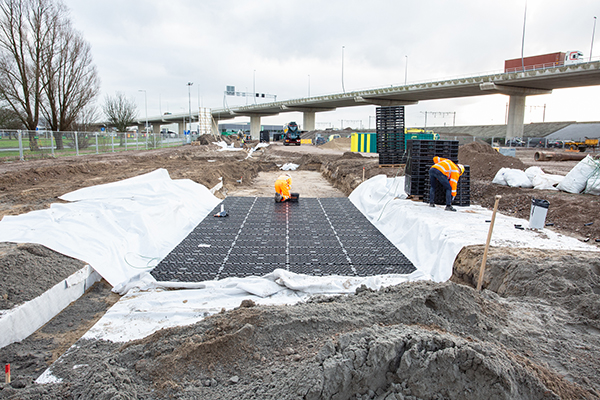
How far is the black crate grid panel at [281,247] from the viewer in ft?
19.9

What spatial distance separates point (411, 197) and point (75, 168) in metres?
13.4

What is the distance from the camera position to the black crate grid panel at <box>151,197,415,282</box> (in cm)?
607

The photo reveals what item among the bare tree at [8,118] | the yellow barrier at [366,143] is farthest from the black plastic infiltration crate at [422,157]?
the bare tree at [8,118]

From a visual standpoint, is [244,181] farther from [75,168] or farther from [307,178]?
[75,168]

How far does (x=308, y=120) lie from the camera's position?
3118 inches

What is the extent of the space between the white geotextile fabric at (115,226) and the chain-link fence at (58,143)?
42.7 ft

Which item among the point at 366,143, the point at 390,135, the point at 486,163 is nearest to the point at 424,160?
the point at 486,163

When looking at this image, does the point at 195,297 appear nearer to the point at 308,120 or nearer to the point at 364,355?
the point at 364,355

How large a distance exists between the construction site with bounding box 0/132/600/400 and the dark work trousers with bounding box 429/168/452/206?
394 mm

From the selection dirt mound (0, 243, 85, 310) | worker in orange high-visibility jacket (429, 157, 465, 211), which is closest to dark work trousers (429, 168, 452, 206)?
worker in orange high-visibility jacket (429, 157, 465, 211)

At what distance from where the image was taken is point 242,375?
2.79 m

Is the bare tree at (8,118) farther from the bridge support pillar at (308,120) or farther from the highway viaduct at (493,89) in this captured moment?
the bridge support pillar at (308,120)

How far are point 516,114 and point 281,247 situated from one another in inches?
1882

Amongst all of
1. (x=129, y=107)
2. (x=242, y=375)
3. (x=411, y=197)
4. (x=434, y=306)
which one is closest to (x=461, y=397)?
(x=434, y=306)
